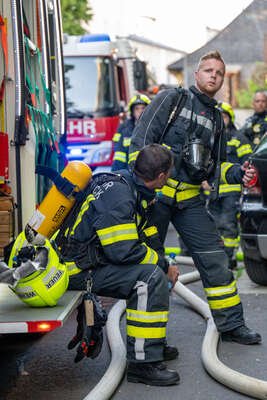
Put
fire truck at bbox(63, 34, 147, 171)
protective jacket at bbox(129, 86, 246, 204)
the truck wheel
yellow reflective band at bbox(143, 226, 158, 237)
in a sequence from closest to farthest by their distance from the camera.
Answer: yellow reflective band at bbox(143, 226, 158, 237) → protective jacket at bbox(129, 86, 246, 204) → the truck wheel → fire truck at bbox(63, 34, 147, 171)

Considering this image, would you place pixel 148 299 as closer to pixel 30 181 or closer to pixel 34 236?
pixel 34 236

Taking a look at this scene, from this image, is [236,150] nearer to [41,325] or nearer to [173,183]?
[173,183]

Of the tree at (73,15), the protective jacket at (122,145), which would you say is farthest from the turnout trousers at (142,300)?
the tree at (73,15)

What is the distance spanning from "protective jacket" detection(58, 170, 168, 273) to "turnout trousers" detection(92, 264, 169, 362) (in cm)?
6

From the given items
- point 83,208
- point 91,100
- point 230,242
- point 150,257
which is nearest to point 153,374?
point 150,257

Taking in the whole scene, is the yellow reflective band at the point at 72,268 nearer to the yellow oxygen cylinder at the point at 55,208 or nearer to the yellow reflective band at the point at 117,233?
the yellow oxygen cylinder at the point at 55,208

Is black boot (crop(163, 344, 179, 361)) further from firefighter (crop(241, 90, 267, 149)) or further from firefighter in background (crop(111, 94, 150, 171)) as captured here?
firefighter (crop(241, 90, 267, 149))

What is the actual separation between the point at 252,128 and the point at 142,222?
6.45 metres

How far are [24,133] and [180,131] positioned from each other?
3.53ft

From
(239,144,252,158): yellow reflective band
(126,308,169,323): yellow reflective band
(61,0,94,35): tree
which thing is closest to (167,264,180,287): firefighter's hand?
(126,308,169,323): yellow reflective band

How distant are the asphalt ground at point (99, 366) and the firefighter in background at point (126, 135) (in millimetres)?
3557

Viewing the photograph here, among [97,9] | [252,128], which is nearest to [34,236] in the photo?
[252,128]

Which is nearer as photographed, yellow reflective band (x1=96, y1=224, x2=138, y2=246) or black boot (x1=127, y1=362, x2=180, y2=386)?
yellow reflective band (x1=96, y1=224, x2=138, y2=246)

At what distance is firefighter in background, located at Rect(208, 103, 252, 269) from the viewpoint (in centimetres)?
949
